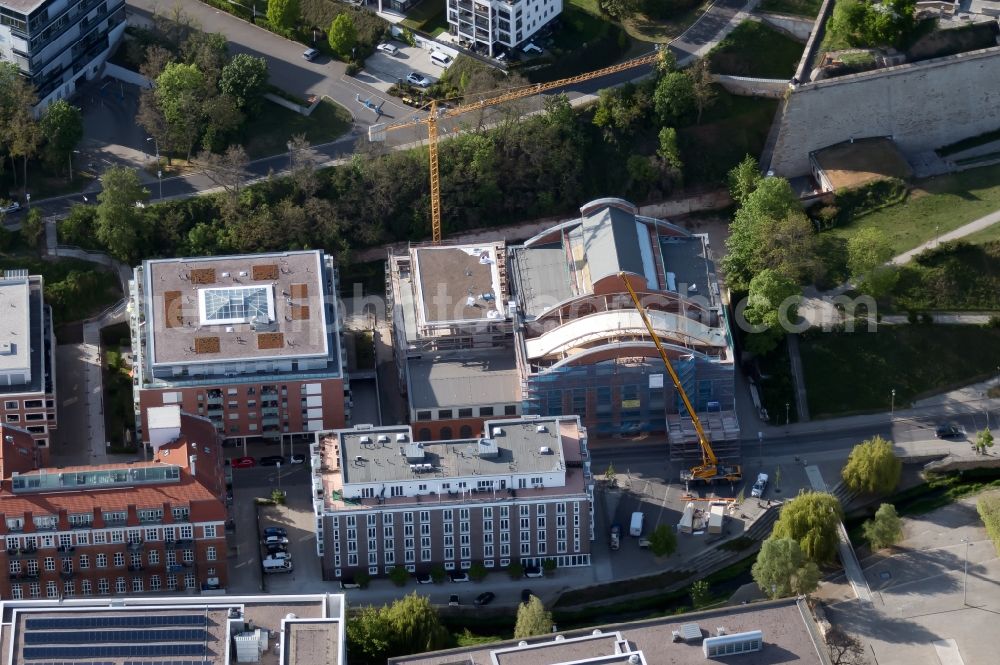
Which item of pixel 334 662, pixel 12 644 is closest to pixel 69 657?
pixel 12 644

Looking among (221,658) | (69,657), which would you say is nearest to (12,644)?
(69,657)

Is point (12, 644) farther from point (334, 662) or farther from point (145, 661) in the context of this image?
point (334, 662)

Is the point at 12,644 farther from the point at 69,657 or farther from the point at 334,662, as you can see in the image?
the point at 334,662

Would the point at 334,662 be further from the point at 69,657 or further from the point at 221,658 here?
the point at 69,657

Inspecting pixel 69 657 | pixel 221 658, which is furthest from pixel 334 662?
pixel 69 657

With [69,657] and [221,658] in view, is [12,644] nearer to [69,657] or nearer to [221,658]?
[69,657]
